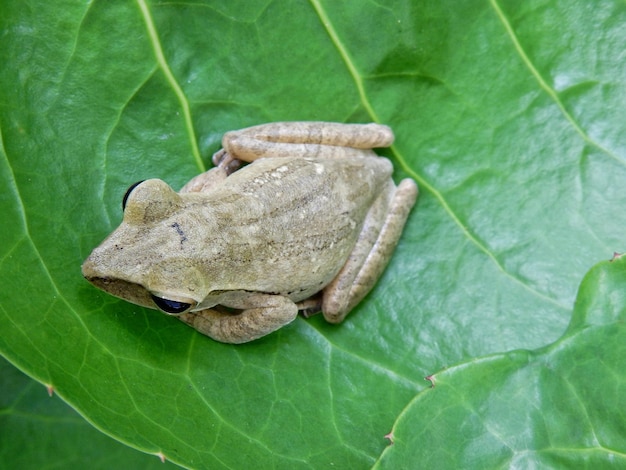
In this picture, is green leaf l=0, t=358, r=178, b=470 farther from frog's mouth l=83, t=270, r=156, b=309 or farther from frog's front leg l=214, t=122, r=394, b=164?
frog's front leg l=214, t=122, r=394, b=164

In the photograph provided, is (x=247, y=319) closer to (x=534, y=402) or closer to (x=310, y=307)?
(x=310, y=307)

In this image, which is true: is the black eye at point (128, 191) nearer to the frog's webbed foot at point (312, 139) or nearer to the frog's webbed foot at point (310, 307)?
the frog's webbed foot at point (312, 139)

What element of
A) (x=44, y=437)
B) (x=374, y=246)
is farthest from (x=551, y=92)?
(x=44, y=437)

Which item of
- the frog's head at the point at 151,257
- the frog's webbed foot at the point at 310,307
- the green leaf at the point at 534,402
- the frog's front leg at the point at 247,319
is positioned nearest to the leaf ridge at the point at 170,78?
the frog's head at the point at 151,257

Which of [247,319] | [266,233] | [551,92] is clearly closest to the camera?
[266,233]

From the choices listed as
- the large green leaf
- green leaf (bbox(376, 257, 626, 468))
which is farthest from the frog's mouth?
green leaf (bbox(376, 257, 626, 468))

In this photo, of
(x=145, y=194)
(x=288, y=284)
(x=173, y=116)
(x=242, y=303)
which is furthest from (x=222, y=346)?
(x=173, y=116)

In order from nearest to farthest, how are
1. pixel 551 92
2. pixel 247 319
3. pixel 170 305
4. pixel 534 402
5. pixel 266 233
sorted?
pixel 534 402 → pixel 170 305 → pixel 266 233 → pixel 247 319 → pixel 551 92

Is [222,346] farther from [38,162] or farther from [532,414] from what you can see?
[532,414]
